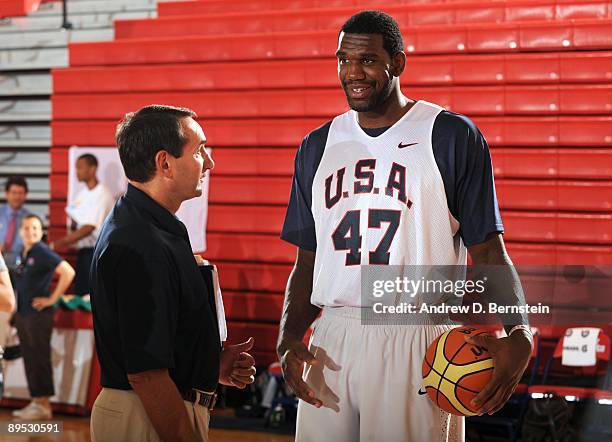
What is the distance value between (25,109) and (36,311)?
10.1 feet

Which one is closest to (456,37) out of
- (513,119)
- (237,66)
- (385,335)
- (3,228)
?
(513,119)

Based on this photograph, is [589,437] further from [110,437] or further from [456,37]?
[110,437]

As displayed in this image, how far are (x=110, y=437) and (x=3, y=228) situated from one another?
19.8 feet

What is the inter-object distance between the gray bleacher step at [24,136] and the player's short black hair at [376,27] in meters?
6.95

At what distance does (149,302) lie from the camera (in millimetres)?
2104

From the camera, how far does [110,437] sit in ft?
7.29

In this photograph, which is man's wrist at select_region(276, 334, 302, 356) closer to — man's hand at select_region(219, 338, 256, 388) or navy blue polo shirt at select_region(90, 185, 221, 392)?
man's hand at select_region(219, 338, 256, 388)

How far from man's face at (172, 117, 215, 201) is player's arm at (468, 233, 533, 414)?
818mm

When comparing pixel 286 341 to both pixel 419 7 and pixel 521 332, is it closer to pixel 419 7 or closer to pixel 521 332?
pixel 521 332

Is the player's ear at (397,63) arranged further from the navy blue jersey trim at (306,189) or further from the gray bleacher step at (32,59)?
the gray bleacher step at (32,59)

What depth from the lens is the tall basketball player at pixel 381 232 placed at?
104 inches

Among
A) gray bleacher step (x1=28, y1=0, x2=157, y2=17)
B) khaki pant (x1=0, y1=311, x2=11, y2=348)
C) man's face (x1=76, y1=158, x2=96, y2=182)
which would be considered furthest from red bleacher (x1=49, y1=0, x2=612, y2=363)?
khaki pant (x1=0, y1=311, x2=11, y2=348)

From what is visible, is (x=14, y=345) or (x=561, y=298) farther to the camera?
(x=14, y=345)

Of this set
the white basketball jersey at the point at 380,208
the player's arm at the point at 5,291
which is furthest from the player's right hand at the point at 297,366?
the player's arm at the point at 5,291
